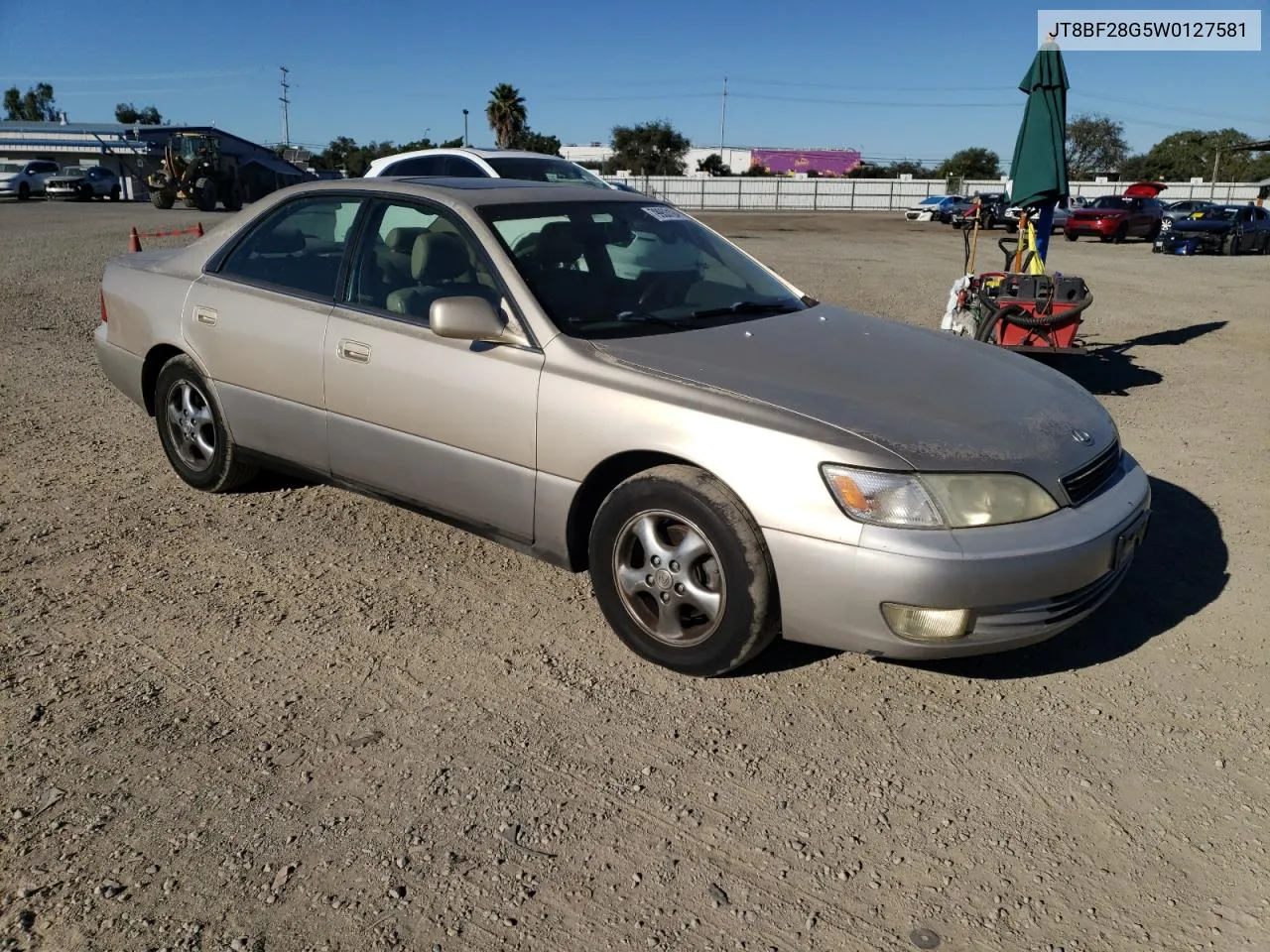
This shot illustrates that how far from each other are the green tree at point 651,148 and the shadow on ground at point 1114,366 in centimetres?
7051

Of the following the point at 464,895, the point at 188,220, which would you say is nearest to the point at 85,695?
the point at 464,895

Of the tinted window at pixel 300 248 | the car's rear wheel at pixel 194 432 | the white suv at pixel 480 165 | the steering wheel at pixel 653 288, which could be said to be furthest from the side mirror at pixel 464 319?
the white suv at pixel 480 165

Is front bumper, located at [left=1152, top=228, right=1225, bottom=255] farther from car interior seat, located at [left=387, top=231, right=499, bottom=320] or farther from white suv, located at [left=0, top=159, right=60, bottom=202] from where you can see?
white suv, located at [left=0, top=159, right=60, bottom=202]

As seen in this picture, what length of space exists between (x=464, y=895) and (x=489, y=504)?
1.66m

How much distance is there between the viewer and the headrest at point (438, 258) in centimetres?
404

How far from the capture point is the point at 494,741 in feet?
10.0

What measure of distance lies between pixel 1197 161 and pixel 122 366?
99011 mm

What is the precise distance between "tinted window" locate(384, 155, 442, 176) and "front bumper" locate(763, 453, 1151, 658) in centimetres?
1057

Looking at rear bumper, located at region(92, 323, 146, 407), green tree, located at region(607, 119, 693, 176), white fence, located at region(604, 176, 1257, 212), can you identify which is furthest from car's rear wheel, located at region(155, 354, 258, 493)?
green tree, located at region(607, 119, 693, 176)

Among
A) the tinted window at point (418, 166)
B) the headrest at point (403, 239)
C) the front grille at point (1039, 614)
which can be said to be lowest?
the front grille at point (1039, 614)

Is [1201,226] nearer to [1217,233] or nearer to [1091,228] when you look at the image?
[1217,233]

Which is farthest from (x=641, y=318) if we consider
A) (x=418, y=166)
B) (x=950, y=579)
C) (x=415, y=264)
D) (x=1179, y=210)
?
(x=1179, y=210)

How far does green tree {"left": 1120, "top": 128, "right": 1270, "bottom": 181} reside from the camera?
8500cm

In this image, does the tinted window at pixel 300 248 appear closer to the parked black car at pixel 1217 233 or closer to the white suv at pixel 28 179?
the parked black car at pixel 1217 233
